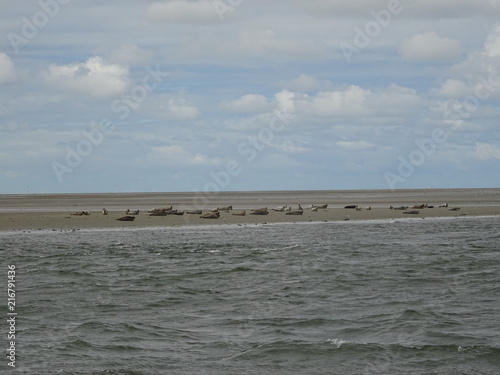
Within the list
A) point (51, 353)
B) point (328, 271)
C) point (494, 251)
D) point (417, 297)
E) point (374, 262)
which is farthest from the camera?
point (494, 251)

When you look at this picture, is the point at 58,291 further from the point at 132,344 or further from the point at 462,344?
the point at 462,344

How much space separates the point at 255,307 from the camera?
18.9 m

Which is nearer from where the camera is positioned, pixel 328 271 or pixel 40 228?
pixel 328 271

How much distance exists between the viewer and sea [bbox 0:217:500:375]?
1387cm

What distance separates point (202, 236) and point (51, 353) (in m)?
23.9

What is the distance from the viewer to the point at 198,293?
21000 mm

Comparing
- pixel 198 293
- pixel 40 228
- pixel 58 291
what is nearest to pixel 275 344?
pixel 198 293

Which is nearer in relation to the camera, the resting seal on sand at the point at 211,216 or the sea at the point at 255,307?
the sea at the point at 255,307

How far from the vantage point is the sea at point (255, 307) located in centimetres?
1387

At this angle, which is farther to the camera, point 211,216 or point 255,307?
point 211,216

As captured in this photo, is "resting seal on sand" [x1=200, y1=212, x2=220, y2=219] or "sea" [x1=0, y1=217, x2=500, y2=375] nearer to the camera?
"sea" [x1=0, y1=217, x2=500, y2=375]

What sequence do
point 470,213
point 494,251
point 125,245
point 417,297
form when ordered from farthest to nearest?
1. point 470,213
2. point 125,245
3. point 494,251
4. point 417,297

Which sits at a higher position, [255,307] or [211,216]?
[211,216]

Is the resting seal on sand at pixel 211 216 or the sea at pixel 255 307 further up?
the resting seal on sand at pixel 211 216
